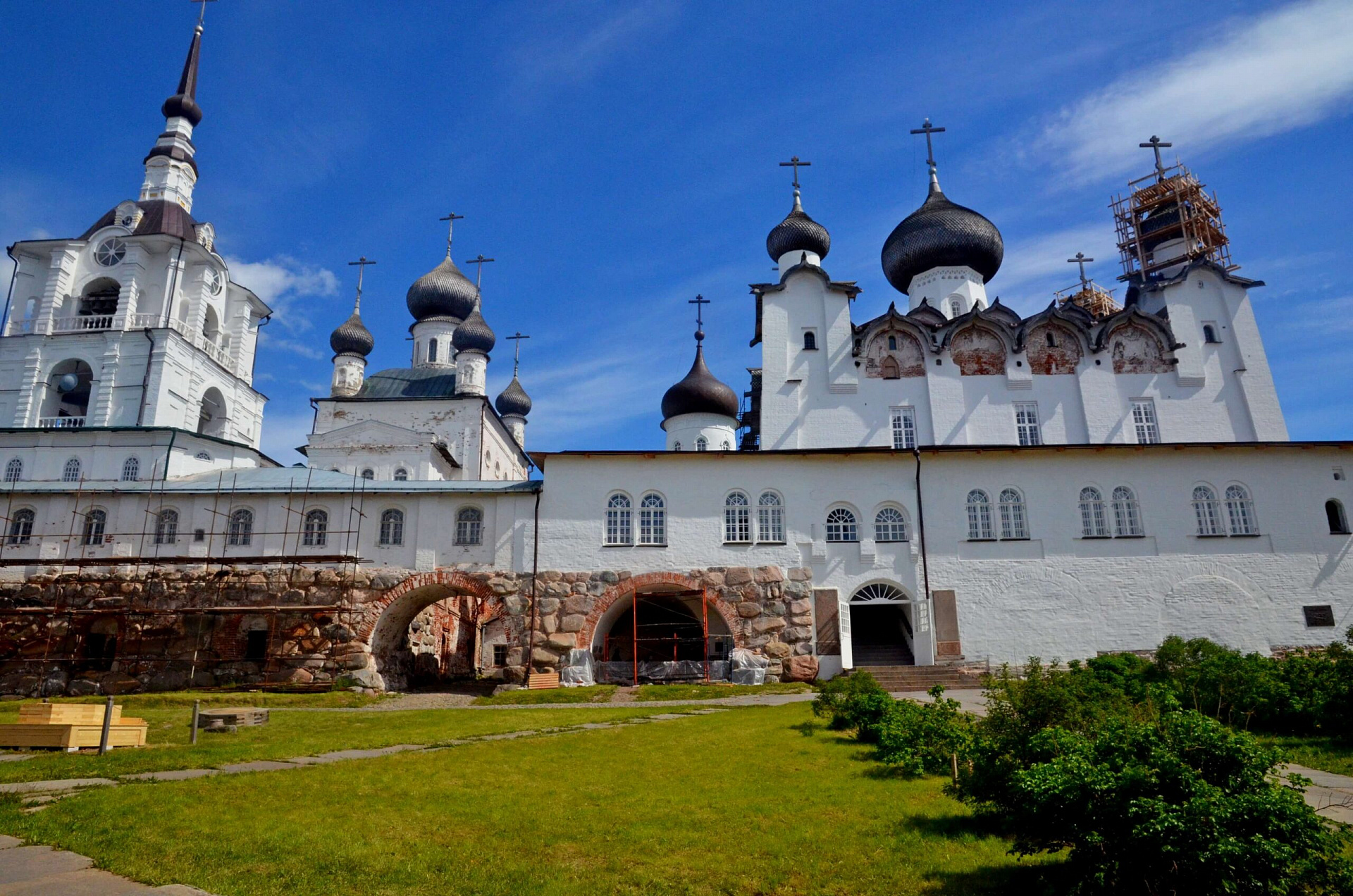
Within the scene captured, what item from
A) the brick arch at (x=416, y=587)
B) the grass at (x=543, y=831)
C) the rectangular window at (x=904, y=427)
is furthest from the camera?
the rectangular window at (x=904, y=427)

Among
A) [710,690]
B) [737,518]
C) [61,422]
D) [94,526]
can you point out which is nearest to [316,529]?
[94,526]

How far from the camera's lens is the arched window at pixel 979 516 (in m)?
24.8

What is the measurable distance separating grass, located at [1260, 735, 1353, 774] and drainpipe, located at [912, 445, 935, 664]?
1231 centimetres

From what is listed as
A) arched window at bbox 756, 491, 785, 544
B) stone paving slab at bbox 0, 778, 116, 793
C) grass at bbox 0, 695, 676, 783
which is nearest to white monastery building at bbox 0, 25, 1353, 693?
arched window at bbox 756, 491, 785, 544

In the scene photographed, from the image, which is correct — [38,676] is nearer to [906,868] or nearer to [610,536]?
[610,536]

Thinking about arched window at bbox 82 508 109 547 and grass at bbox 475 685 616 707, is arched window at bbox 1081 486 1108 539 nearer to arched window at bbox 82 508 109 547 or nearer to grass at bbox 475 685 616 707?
grass at bbox 475 685 616 707

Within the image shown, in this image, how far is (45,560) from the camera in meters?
24.5

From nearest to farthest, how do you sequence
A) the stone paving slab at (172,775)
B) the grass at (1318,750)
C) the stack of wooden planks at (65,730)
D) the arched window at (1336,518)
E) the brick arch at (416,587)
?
1. the stone paving slab at (172,775)
2. the grass at (1318,750)
3. the stack of wooden planks at (65,730)
4. the brick arch at (416,587)
5. the arched window at (1336,518)

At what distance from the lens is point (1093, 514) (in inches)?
981

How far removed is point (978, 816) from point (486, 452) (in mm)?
37449

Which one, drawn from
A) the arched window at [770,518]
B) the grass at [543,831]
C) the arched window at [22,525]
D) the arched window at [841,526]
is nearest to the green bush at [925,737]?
the grass at [543,831]

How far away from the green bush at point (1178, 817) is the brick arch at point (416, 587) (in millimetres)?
20166

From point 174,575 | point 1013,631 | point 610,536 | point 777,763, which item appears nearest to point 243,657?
point 174,575

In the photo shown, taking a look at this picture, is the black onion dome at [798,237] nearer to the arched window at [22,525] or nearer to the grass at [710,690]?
the grass at [710,690]
